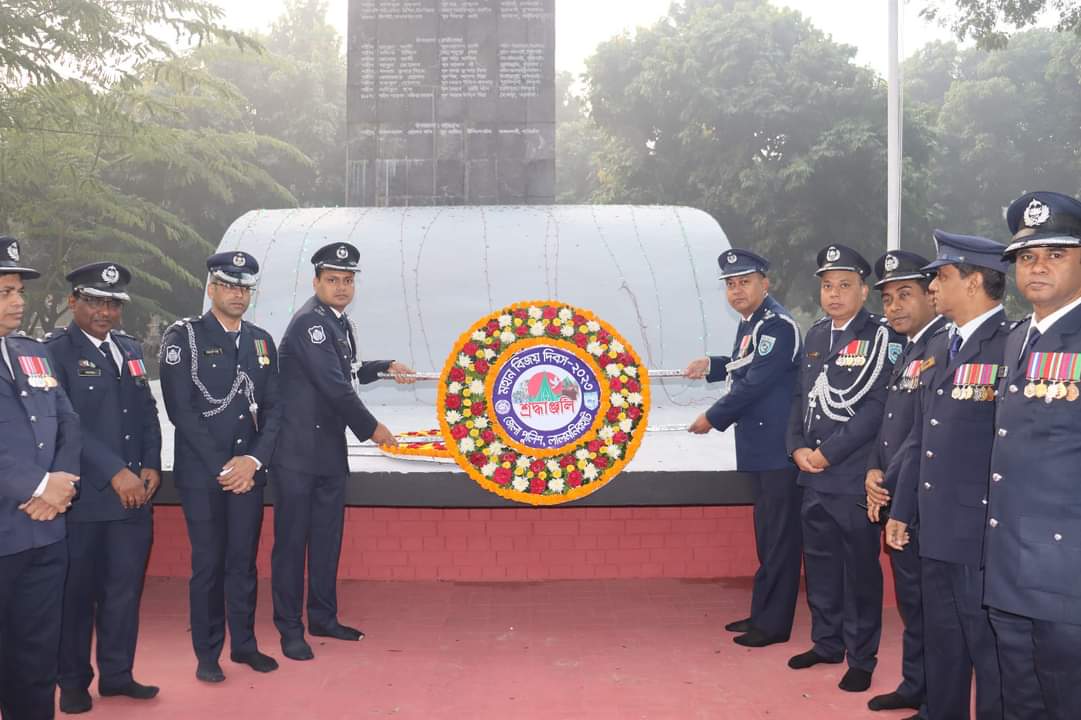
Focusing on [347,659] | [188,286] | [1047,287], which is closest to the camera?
[1047,287]

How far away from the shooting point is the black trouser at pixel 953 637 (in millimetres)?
4066

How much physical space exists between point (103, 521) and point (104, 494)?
0.62 ft

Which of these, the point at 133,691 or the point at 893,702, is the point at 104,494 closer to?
the point at 133,691

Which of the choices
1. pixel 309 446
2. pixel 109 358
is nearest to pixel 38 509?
pixel 109 358

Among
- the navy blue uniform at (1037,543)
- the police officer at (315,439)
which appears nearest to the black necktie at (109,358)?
the police officer at (315,439)

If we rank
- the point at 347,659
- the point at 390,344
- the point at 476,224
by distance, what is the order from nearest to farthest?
the point at 347,659 < the point at 390,344 < the point at 476,224

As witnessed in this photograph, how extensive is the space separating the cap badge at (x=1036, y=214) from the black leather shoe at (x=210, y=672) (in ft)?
15.5

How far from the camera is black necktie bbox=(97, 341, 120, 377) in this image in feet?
→ 16.8

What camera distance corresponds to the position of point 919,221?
27.2 m

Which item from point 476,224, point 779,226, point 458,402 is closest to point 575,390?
point 458,402

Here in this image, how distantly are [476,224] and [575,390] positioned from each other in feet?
19.7

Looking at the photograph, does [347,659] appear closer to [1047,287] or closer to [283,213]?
[1047,287]

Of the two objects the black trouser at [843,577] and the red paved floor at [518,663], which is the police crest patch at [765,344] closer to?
the black trouser at [843,577]

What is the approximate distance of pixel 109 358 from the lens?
513 cm
